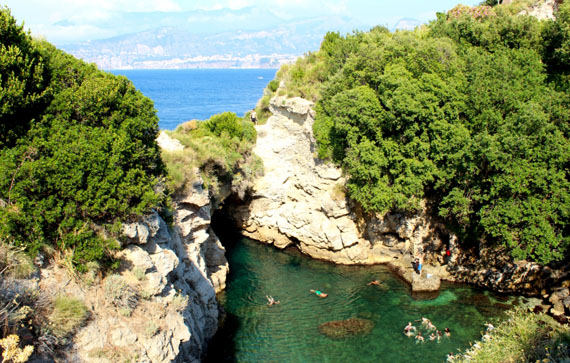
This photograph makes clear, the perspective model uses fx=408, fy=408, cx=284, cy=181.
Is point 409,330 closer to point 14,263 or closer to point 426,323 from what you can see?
point 426,323

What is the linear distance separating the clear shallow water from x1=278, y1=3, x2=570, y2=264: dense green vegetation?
4.43 meters

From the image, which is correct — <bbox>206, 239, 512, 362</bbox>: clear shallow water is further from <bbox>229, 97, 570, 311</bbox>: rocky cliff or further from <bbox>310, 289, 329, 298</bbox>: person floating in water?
<bbox>229, 97, 570, 311</bbox>: rocky cliff

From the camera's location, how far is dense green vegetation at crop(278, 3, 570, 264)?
20938mm

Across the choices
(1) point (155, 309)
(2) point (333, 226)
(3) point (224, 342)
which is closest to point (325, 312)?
(3) point (224, 342)

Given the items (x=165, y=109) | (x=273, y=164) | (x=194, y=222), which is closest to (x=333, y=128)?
(x=273, y=164)

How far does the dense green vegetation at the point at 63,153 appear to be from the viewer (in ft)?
42.6

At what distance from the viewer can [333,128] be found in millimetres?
28266

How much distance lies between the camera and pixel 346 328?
2095cm

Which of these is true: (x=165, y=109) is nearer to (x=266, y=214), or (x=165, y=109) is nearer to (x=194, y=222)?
(x=266, y=214)

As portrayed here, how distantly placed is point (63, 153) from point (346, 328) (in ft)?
50.4

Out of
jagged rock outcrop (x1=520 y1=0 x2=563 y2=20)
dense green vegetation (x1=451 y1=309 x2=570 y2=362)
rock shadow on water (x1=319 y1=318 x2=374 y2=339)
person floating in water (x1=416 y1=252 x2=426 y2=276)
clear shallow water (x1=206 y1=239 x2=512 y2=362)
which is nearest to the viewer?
dense green vegetation (x1=451 y1=309 x2=570 y2=362)

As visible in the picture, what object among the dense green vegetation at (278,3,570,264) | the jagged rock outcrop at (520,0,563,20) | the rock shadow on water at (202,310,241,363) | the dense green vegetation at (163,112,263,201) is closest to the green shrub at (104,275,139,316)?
the dense green vegetation at (163,112,263,201)

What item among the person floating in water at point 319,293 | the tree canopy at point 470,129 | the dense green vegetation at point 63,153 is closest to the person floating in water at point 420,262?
the tree canopy at point 470,129

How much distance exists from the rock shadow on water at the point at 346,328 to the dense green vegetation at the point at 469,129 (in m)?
7.23
